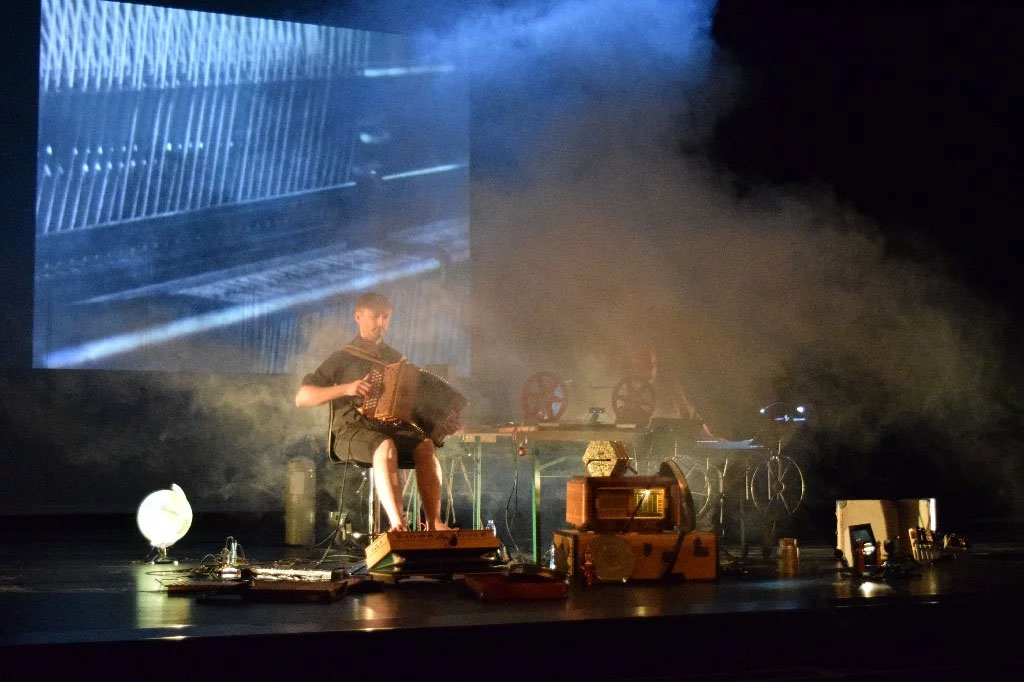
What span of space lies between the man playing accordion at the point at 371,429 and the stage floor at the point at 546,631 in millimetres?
520

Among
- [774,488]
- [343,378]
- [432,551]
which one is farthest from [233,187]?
[774,488]

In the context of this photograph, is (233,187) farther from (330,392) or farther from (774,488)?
(774,488)

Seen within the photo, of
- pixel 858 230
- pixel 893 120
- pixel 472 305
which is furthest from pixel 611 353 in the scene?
pixel 893 120

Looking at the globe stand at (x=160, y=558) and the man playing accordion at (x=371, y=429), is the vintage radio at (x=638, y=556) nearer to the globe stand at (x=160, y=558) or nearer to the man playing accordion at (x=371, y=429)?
the man playing accordion at (x=371, y=429)

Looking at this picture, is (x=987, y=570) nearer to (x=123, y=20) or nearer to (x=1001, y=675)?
(x=1001, y=675)

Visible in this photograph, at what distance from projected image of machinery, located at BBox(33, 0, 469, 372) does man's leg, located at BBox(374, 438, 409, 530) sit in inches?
92.9

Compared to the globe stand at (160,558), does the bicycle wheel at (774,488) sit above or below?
above

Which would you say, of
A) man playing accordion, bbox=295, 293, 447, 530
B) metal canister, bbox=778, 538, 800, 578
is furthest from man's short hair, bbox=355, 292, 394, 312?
metal canister, bbox=778, 538, 800, 578

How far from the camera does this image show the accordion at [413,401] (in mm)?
3947

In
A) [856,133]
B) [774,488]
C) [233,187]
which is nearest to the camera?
[774,488]

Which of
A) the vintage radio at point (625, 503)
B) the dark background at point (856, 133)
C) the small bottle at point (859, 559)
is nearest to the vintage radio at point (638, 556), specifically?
the vintage radio at point (625, 503)

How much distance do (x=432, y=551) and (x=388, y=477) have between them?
0.47 metres

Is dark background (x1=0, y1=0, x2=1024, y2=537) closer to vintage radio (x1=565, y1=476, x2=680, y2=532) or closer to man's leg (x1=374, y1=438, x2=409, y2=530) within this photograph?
man's leg (x1=374, y1=438, x2=409, y2=530)

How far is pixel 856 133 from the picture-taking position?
21.4 feet
